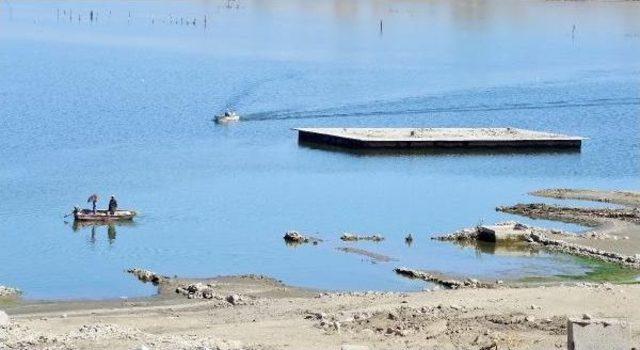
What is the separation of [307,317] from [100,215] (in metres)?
18.1

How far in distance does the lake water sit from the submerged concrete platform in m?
1.35

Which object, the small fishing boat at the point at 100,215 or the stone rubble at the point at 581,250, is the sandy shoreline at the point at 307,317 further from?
the small fishing boat at the point at 100,215

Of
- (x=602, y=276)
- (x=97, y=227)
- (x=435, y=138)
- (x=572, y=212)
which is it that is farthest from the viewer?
(x=435, y=138)

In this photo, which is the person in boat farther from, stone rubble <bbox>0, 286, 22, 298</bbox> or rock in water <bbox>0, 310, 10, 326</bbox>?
rock in water <bbox>0, 310, 10, 326</bbox>

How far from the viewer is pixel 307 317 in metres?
35.0

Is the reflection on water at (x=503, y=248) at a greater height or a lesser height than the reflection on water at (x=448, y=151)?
lesser

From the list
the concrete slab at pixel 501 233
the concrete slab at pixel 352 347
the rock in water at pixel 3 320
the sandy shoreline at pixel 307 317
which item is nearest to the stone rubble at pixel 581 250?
the concrete slab at pixel 501 233

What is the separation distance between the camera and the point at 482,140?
244ft

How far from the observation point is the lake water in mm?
46344

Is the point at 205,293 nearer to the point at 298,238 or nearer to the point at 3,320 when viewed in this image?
the point at 3,320

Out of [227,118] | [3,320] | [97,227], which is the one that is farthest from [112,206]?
[227,118]

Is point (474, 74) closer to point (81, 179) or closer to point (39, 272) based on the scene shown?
point (81, 179)

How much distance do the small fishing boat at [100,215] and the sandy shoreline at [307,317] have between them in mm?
9612

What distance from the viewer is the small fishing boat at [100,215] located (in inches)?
2026
